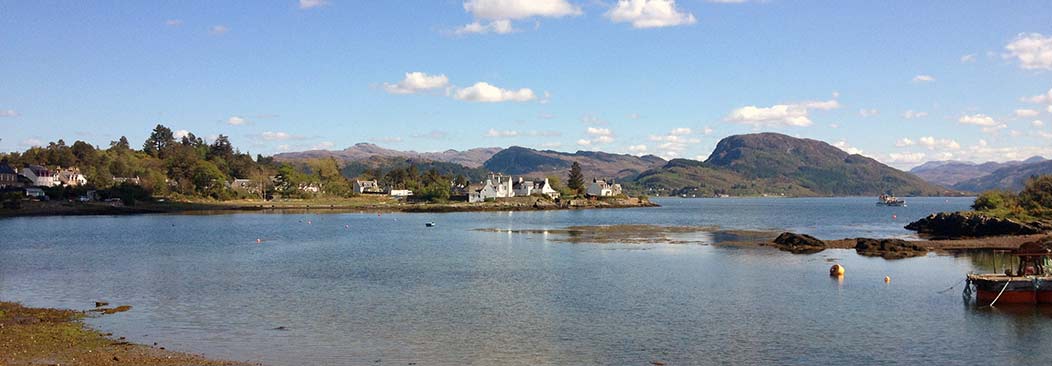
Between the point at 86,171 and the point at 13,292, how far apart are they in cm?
14039

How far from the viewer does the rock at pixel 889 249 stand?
2165 inches

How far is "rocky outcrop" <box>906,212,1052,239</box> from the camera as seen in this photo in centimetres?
6500

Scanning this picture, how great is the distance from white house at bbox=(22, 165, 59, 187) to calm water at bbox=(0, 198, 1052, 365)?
99.3 metres

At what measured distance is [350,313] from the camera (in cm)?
3034

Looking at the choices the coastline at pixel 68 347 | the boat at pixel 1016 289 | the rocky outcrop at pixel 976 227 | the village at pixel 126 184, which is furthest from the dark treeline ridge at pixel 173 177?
the boat at pixel 1016 289

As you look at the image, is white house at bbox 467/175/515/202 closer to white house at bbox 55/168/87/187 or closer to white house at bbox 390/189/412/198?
white house at bbox 390/189/412/198

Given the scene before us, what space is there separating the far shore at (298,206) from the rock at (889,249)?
336 ft

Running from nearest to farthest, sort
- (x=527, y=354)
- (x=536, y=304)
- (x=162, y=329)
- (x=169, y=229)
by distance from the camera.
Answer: (x=527, y=354)
(x=162, y=329)
(x=536, y=304)
(x=169, y=229)

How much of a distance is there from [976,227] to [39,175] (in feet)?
508

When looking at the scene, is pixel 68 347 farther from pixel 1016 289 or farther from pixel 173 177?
pixel 173 177

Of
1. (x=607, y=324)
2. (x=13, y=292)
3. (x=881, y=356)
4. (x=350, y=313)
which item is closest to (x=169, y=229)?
(x=13, y=292)

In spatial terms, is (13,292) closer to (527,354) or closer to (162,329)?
(162,329)

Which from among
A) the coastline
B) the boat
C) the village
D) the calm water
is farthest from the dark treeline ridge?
the boat

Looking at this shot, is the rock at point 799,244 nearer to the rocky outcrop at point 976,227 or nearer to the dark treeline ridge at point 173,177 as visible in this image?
the rocky outcrop at point 976,227
